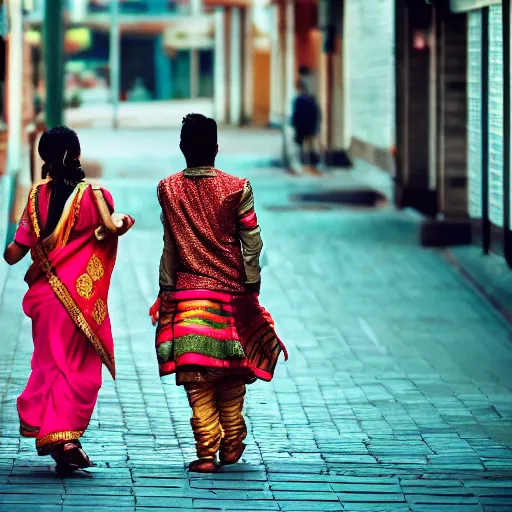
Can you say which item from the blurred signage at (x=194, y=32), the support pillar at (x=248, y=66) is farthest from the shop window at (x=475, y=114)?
the blurred signage at (x=194, y=32)

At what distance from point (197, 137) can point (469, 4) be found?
830cm

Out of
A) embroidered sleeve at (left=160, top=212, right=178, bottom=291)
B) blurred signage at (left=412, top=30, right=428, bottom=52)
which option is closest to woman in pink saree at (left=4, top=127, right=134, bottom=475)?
embroidered sleeve at (left=160, top=212, right=178, bottom=291)

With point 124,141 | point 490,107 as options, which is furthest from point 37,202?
point 124,141

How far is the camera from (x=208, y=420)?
6.91 metres

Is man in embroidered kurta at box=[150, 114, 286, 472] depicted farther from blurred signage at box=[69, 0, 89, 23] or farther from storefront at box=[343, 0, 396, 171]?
blurred signage at box=[69, 0, 89, 23]

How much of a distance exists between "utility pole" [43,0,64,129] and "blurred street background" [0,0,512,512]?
0.08 feet

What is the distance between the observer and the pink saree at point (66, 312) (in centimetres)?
673

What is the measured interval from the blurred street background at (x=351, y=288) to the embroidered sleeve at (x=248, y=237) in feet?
2.90

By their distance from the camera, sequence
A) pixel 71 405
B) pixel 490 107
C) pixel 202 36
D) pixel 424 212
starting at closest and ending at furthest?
pixel 71 405, pixel 490 107, pixel 424 212, pixel 202 36

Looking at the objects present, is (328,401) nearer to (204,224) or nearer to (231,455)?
(231,455)

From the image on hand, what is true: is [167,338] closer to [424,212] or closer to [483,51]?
[483,51]

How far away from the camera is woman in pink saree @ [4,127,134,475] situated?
6738mm

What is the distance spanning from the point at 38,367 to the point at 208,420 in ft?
2.60

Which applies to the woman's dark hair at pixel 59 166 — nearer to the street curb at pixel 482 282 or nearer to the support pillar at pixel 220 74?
the street curb at pixel 482 282
